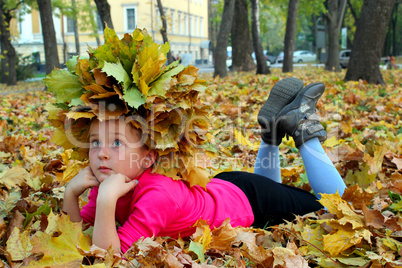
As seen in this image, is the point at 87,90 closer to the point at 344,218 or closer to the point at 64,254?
the point at 64,254

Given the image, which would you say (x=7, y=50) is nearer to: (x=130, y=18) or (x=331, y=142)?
(x=331, y=142)

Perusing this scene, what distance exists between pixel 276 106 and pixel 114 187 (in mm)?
1416

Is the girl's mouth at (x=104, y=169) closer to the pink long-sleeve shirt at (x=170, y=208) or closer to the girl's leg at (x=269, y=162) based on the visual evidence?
the pink long-sleeve shirt at (x=170, y=208)

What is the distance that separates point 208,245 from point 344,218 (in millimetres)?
678

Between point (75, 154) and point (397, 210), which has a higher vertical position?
point (75, 154)

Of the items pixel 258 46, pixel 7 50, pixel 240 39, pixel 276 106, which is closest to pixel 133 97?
pixel 276 106

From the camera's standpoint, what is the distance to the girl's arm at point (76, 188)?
1.99 m

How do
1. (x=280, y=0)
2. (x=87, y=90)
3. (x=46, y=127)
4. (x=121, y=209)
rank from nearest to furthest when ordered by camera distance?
(x=87, y=90) < (x=121, y=209) < (x=46, y=127) < (x=280, y=0)

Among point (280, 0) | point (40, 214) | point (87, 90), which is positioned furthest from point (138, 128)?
point (280, 0)

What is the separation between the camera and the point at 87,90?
195cm

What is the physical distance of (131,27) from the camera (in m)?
46.7

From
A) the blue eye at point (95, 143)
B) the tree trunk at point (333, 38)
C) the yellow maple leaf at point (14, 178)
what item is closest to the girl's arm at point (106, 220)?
the blue eye at point (95, 143)

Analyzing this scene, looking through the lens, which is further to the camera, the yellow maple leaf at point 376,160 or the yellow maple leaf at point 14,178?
the yellow maple leaf at point 376,160

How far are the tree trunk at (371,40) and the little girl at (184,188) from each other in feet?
22.6
